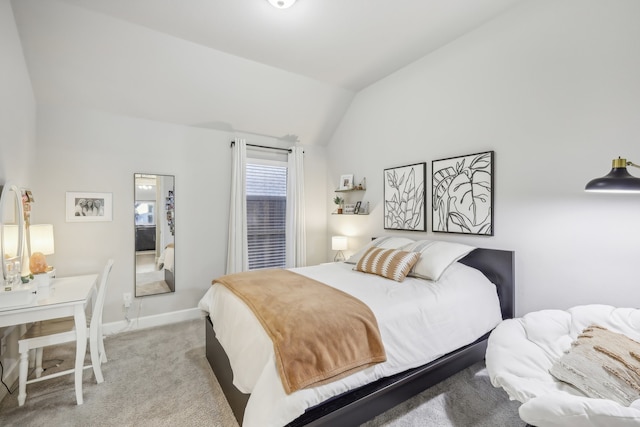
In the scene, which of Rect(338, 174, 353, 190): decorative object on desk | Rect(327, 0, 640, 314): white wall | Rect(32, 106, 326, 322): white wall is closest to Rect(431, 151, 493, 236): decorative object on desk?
Rect(327, 0, 640, 314): white wall

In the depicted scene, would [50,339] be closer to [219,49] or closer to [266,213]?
[266,213]

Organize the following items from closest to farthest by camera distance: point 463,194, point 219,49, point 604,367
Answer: point 604,367 → point 463,194 → point 219,49

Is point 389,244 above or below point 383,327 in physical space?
above

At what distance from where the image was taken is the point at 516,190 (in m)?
2.37

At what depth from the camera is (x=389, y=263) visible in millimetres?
2531

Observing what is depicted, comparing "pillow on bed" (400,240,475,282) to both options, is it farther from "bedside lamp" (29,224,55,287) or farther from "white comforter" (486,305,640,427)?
"bedside lamp" (29,224,55,287)

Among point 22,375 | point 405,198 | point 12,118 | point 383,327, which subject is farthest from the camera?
point 405,198

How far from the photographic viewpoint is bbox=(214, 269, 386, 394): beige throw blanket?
1.38m

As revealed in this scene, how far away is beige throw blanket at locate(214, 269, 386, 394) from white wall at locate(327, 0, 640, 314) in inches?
63.6

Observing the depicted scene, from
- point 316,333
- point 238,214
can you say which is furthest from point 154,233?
point 316,333

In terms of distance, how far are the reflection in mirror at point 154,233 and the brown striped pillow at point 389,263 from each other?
230 centimetres

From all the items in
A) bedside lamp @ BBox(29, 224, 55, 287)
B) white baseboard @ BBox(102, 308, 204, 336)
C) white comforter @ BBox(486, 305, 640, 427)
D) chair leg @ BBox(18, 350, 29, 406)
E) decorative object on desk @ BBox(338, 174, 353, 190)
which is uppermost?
decorative object on desk @ BBox(338, 174, 353, 190)

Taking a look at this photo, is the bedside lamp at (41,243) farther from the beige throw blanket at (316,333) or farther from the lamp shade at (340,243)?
the lamp shade at (340,243)

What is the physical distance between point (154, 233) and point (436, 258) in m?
3.11
